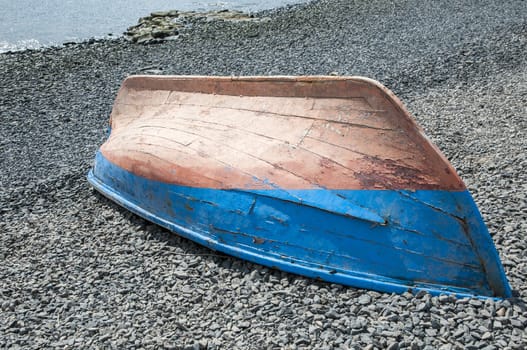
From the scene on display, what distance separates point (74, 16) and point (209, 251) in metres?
23.4

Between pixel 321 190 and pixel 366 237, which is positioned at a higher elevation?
pixel 321 190

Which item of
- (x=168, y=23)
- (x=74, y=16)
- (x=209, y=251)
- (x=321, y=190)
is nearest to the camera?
(x=321, y=190)

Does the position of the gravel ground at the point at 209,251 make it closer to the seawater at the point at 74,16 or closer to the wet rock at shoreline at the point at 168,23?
the wet rock at shoreline at the point at 168,23

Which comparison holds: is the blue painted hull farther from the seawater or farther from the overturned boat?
the seawater

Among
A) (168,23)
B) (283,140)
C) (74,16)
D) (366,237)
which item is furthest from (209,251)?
(74,16)

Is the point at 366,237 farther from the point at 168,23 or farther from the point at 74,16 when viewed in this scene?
the point at 74,16

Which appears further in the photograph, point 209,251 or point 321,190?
point 209,251

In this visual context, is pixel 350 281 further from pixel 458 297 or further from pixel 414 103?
pixel 414 103

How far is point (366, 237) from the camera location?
3650mm

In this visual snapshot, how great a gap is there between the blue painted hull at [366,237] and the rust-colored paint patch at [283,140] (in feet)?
0.33

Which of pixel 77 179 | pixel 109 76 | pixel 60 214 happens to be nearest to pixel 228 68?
pixel 109 76

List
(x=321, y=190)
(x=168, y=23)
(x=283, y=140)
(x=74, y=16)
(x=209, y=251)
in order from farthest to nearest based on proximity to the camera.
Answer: (x=74, y=16) → (x=168, y=23) → (x=209, y=251) → (x=283, y=140) → (x=321, y=190)

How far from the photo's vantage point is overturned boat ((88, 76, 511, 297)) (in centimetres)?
352

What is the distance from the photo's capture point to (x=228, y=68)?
39.6ft
